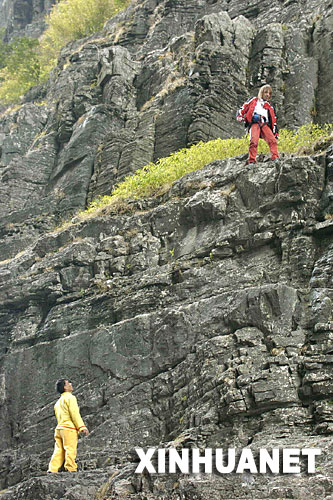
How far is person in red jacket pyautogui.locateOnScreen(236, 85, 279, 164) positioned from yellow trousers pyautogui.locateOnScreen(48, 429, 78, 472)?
294 inches

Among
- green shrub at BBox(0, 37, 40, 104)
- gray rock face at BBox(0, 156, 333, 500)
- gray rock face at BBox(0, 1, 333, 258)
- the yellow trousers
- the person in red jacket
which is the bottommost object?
the yellow trousers

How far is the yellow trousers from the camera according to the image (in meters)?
11.0

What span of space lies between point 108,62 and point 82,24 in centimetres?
1560

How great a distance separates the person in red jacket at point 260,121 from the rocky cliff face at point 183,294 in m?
0.62

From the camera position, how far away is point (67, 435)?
11.0 metres

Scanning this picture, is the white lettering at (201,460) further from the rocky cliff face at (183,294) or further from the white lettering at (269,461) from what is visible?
the white lettering at (269,461)

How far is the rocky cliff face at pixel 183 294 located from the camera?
1077 cm

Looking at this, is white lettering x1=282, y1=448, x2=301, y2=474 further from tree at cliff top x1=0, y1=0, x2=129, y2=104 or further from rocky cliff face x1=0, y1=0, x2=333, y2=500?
tree at cliff top x1=0, y1=0, x2=129, y2=104

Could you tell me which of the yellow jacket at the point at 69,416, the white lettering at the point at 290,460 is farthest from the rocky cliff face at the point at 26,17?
the white lettering at the point at 290,460

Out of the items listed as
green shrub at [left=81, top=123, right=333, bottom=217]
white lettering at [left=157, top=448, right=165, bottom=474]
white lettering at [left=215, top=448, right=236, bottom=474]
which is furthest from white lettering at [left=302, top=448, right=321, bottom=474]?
green shrub at [left=81, top=123, right=333, bottom=217]

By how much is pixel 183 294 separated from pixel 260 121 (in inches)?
176

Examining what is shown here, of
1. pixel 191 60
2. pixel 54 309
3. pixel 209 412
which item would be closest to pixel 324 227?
pixel 209 412

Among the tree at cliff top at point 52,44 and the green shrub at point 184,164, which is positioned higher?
the tree at cliff top at point 52,44

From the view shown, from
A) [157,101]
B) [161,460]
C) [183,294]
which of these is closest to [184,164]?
[183,294]
